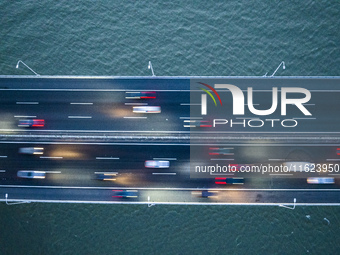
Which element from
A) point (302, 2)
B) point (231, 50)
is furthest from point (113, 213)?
point (302, 2)

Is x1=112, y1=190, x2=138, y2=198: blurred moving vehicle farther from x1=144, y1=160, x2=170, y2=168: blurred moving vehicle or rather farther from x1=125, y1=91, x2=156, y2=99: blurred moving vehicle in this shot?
x1=125, y1=91, x2=156, y2=99: blurred moving vehicle

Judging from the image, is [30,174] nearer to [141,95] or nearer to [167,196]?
[141,95]

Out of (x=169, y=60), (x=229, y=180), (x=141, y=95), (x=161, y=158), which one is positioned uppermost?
(x=169, y=60)

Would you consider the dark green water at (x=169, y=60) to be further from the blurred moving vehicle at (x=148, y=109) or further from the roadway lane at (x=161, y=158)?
the blurred moving vehicle at (x=148, y=109)

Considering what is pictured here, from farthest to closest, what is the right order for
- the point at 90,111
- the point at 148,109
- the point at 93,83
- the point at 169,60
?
the point at 169,60 < the point at 93,83 < the point at 90,111 < the point at 148,109

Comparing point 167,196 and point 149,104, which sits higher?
point 149,104

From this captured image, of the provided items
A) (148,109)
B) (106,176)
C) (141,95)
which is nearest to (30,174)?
(106,176)
